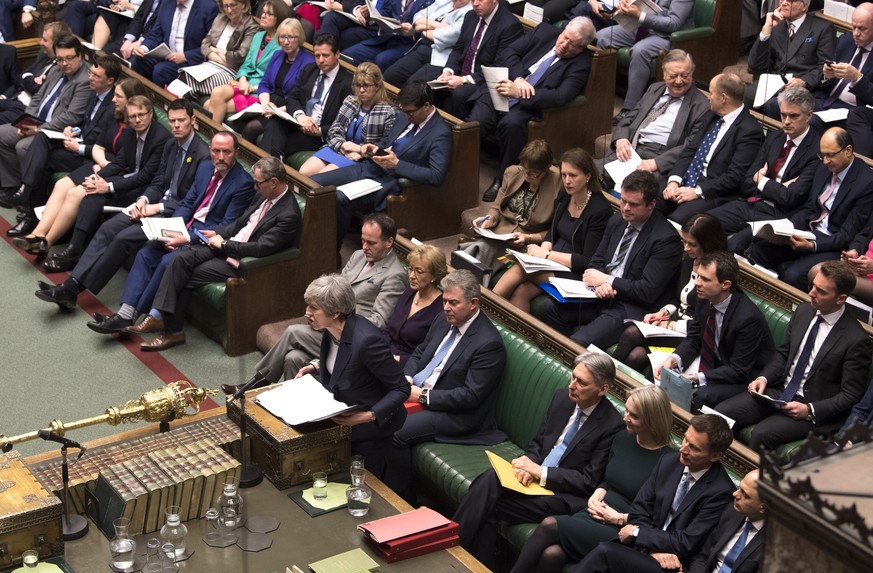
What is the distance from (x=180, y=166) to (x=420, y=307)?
2.36 metres

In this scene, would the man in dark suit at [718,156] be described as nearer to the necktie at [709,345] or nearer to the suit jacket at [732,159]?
the suit jacket at [732,159]

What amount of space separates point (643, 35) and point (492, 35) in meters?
1.10

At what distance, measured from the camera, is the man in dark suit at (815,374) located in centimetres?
511

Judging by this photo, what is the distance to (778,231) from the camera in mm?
6172

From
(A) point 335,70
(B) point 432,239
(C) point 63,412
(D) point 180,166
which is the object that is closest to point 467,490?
(C) point 63,412

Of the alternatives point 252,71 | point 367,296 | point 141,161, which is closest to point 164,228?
point 141,161

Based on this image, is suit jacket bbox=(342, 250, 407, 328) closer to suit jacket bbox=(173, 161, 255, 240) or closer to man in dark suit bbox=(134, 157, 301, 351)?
man in dark suit bbox=(134, 157, 301, 351)

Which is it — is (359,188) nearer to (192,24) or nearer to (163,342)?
(163,342)

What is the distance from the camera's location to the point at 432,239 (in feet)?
26.0

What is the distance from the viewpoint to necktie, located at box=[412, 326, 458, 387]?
5.70 metres

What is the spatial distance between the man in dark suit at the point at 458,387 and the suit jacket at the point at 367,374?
15.1 inches

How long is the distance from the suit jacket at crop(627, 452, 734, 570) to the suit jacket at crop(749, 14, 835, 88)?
362 cm

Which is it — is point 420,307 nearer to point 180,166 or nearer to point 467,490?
point 467,490

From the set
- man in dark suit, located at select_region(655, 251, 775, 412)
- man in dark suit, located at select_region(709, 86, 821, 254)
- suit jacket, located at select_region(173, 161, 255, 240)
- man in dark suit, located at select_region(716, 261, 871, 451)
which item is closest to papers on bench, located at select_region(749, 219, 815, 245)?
man in dark suit, located at select_region(709, 86, 821, 254)
